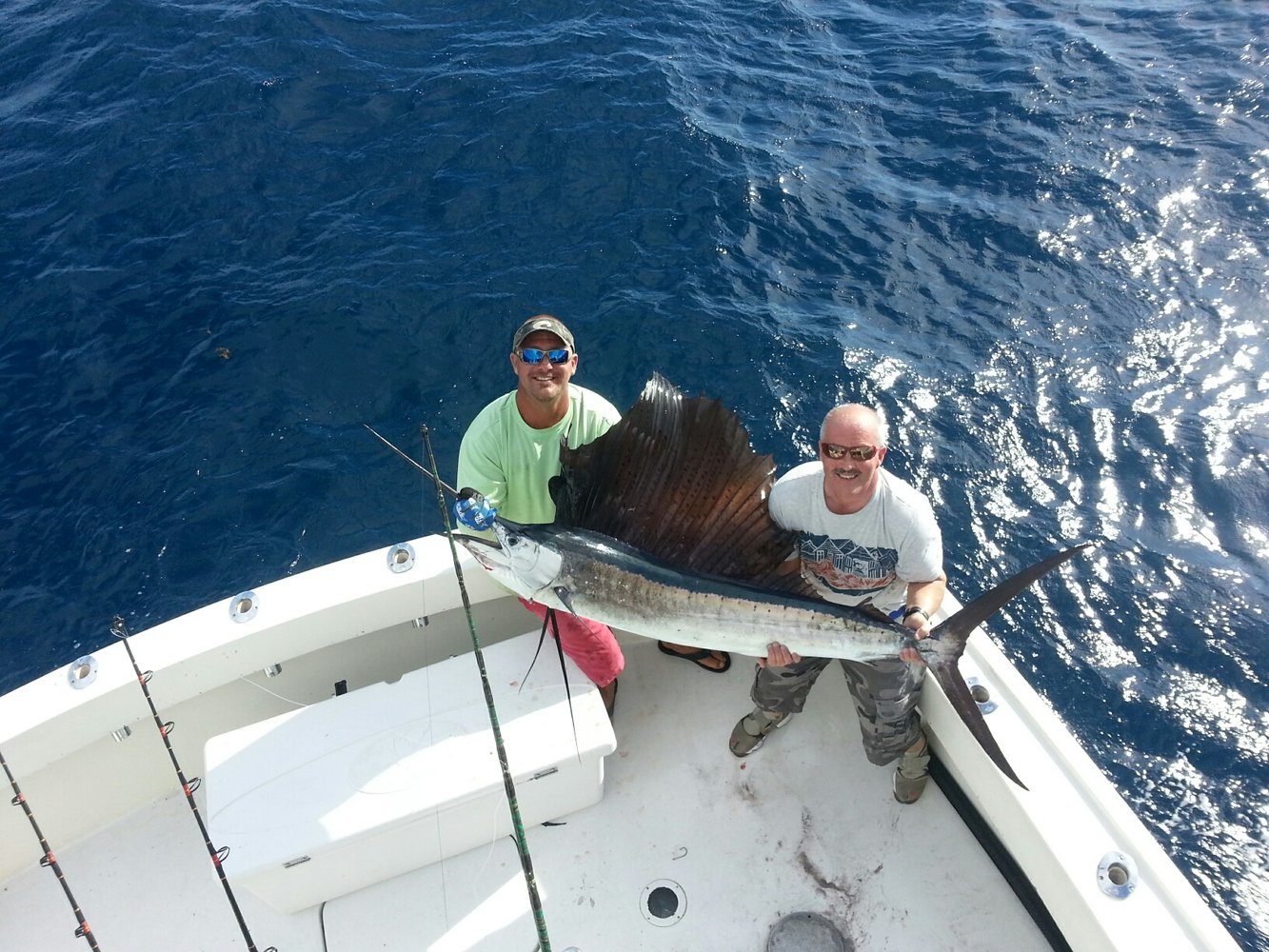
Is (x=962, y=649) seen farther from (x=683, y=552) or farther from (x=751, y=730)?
(x=751, y=730)

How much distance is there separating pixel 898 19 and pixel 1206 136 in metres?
3.29

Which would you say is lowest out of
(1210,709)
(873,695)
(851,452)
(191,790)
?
(1210,709)

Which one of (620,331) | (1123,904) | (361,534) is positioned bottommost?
(361,534)

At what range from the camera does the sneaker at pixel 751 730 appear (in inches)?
105

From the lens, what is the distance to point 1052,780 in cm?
205

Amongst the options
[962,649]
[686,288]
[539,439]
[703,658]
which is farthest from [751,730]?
[686,288]

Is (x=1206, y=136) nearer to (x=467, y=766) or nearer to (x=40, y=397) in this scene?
(x=467, y=766)

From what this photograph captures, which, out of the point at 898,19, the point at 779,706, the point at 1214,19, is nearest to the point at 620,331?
the point at 779,706

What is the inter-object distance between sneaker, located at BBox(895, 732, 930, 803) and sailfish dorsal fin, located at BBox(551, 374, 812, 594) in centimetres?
82

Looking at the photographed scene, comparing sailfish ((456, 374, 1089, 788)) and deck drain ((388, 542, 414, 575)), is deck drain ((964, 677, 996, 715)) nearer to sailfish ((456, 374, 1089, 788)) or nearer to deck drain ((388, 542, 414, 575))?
sailfish ((456, 374, 1089, 788))

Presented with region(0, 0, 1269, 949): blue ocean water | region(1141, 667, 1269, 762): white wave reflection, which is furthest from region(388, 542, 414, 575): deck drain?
region(1141, 667, 1269, 762): white wave reflection

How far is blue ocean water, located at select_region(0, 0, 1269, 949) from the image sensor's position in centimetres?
370

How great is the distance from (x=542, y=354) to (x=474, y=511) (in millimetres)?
489

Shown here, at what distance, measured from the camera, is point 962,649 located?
79.8 inches
